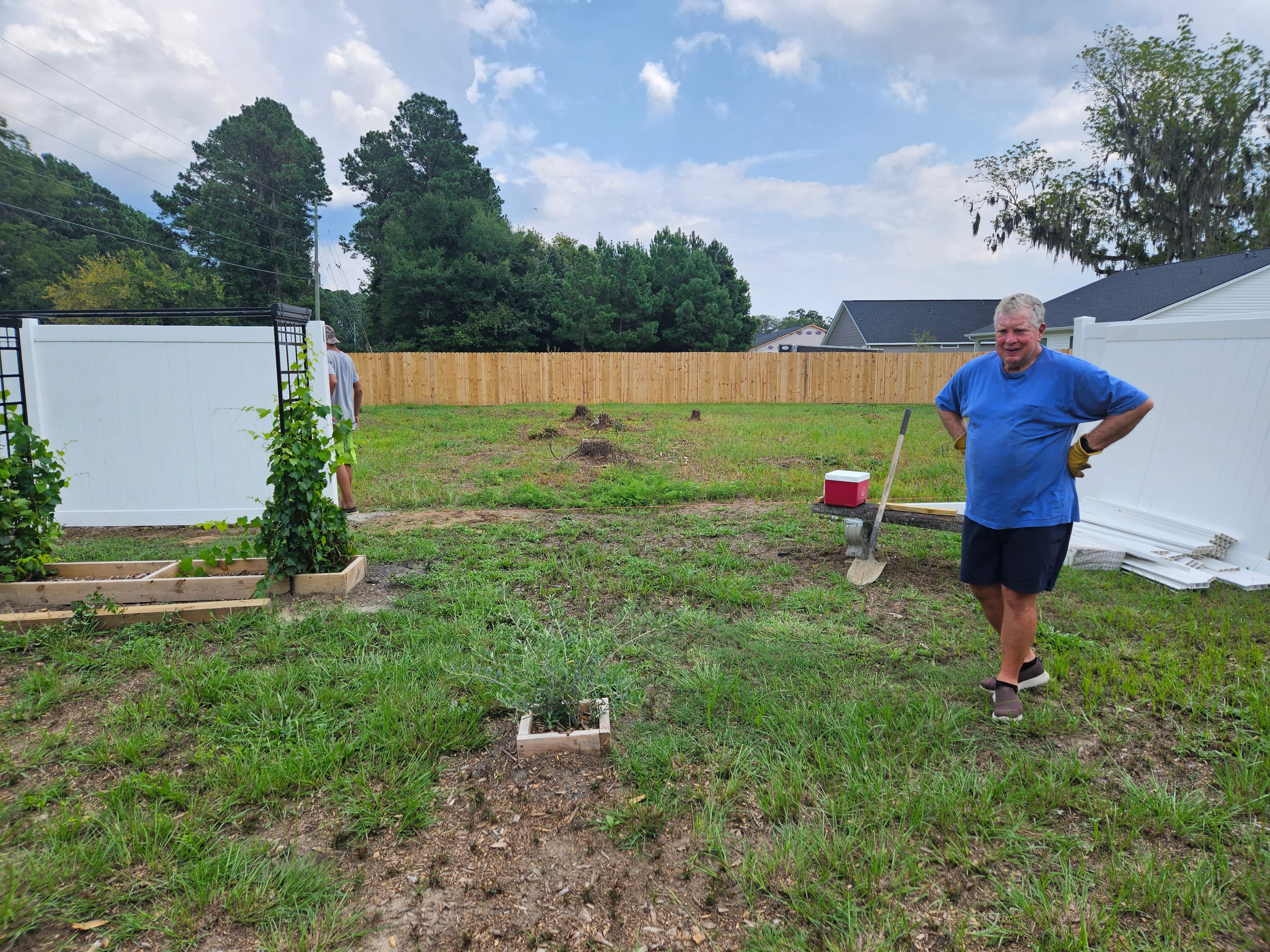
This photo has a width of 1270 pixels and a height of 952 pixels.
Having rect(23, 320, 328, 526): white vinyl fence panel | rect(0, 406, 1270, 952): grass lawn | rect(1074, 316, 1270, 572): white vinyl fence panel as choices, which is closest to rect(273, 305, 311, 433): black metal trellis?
rect(23, 320, 328, 526): white vinyl fence panel

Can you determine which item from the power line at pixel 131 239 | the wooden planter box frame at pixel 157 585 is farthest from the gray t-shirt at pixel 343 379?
the power line at pixel 131 239

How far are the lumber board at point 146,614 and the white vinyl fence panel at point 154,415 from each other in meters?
1.77

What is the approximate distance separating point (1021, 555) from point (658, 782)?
1701 mm

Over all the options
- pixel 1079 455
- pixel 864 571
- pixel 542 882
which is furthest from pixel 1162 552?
pixel 542 882

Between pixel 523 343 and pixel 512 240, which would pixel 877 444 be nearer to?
pixel 523 343

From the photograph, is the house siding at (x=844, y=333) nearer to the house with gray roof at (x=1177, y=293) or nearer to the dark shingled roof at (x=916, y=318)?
the dark shingled roof at (x=916, y=318)

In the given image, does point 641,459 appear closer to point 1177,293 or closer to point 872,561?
point 872,561

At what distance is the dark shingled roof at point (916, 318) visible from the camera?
31734mm

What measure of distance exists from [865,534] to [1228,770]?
2601mm

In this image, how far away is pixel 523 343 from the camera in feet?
98.3

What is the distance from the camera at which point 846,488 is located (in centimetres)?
482

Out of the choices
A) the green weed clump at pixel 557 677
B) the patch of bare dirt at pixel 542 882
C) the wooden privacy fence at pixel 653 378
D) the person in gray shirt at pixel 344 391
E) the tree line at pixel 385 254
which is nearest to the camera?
the patch of bare dirt at pixel 542 882

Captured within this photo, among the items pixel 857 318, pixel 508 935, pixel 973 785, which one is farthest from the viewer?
pixel 857 318

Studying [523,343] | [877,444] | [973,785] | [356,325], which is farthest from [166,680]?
[356,325]
